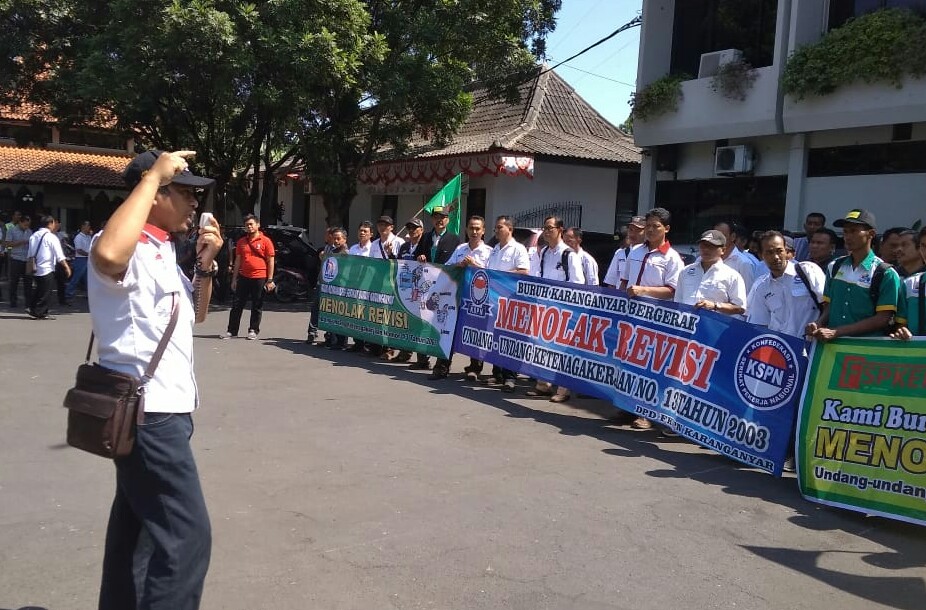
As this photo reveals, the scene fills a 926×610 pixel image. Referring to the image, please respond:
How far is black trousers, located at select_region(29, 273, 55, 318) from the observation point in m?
14.3

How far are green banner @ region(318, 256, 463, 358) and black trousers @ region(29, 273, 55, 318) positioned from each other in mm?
5580

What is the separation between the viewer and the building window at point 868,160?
1305 cm

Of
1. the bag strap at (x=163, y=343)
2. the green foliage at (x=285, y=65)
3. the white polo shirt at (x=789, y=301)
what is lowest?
the bag strap at (x=163, y=343)

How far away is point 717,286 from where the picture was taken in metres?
7.05

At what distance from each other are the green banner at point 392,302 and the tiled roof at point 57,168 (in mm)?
21401

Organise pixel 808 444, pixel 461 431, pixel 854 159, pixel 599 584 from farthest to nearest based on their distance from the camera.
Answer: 1. pixel 854 159
2. pixel 461 431
3. pixel 808 444
4. pixel 599 584

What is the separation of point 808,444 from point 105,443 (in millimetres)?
4774

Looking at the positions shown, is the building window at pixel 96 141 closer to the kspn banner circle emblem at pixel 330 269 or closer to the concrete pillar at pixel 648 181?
the concrete pillar at pixel 648 181

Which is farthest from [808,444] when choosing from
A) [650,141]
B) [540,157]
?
[540,157]

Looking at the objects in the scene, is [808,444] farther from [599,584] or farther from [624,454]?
[599,584]

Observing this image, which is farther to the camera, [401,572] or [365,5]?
[365,5]

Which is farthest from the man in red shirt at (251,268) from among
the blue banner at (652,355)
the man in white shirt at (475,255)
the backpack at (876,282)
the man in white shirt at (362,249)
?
the backpack at (876,282)

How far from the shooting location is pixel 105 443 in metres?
2.77

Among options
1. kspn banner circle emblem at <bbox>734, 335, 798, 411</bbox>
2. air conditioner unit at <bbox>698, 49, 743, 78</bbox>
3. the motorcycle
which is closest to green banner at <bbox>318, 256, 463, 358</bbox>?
kspn banner circle emblem at <bbox>734, 335, 798, 411</bbox>
